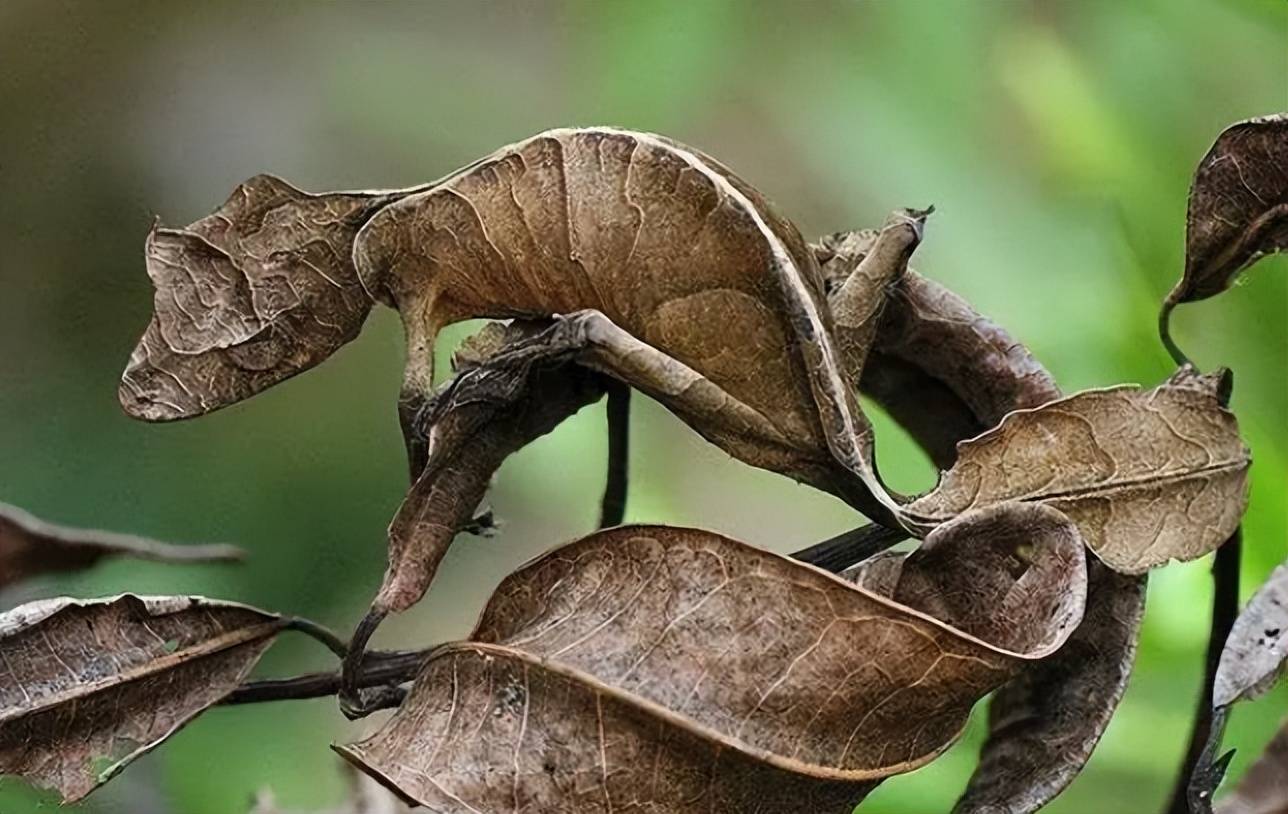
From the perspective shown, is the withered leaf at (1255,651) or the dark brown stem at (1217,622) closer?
the withered leaf at (1255,651)

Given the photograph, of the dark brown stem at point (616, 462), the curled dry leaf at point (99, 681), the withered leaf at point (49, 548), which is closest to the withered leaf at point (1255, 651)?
the dark brown stem at point (616, 462)

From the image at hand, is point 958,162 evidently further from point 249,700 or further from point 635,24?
point 249,700

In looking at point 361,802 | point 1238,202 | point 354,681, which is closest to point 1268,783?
point 1238,202

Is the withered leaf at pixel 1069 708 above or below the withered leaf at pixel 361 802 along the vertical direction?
above

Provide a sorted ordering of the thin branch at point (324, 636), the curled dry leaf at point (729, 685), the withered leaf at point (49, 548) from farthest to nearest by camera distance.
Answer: the withered leaf at point (49, 548) < the thin branch at point (324, 636) < the curled dry leaf at point (729, 685)

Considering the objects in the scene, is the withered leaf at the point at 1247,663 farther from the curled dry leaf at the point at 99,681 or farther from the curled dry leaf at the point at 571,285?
the curled dry leaf at the point at 99,681

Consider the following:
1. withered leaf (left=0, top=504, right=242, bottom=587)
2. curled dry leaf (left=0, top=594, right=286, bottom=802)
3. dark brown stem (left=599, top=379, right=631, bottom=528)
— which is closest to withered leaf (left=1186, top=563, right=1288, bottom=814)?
dark brown stem (left=599, top=379, right=631, bottom=528)

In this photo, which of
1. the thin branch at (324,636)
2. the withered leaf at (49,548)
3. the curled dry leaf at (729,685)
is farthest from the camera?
the withered leaf at (49,548)
